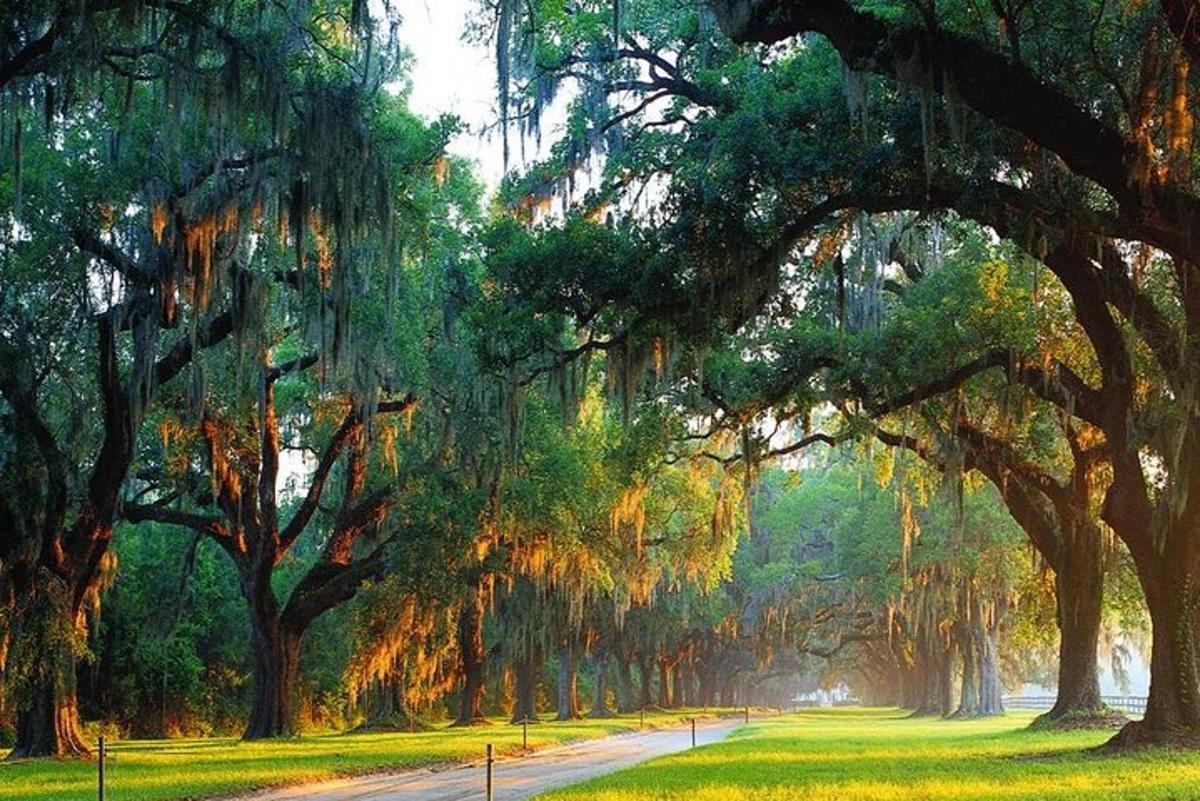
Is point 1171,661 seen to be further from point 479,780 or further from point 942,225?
point 479,780

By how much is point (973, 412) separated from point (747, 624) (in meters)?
32.2

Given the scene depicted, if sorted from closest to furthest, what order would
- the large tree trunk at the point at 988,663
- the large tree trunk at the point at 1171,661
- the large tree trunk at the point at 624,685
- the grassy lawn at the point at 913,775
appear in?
the grassy lawn at the point at 913,775 < the large tree trunk at the point at 1171,661 < the large tree trunk at the point at 988,663 < the large tree trunk at the point at 624,685

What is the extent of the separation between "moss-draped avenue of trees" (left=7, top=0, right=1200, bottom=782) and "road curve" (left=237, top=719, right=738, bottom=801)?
Answer: 15.5 feet

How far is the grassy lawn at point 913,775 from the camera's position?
1245 cm

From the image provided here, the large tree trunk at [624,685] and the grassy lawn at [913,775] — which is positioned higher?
the grassy lawn at [913,775]

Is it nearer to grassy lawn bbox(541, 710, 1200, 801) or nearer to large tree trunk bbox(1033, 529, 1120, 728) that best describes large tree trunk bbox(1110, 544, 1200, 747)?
grassy lawn bbox(541, 710, 1200, 801)

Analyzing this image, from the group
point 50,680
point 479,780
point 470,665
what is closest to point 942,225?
point 479,780

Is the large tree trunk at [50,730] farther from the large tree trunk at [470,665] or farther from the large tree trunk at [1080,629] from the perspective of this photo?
the large tree trunk at [470,665]

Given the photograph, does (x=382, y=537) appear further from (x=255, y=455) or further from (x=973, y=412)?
(x=973, y=412)

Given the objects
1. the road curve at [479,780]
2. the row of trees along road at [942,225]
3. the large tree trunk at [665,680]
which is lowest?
the large tree trunk at [665,680]

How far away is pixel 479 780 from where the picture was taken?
17.8 meters

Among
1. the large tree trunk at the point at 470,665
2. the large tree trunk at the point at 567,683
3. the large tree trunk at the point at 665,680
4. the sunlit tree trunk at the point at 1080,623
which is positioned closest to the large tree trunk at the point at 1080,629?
the sunlit tree trunk at the point at 1080,623

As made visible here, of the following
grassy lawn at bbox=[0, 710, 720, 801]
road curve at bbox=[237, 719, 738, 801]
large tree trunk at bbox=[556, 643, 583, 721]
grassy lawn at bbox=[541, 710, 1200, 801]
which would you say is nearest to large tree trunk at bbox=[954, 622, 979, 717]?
large tree trunk at bbox=[556, 643, 583, 721]

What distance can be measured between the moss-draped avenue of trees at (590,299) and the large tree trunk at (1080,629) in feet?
0.27
